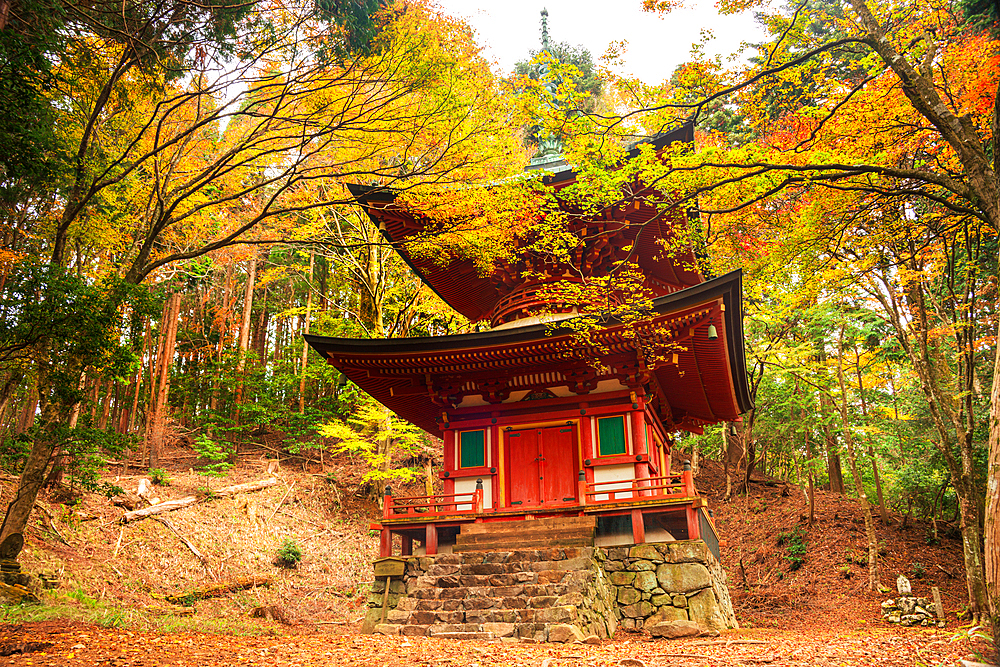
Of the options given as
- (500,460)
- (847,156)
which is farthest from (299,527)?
(847,156)

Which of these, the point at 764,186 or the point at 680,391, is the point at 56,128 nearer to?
the point at 764,186

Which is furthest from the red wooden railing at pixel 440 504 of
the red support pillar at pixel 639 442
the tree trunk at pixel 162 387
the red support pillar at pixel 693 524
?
the tree trunk at pixel 162 387

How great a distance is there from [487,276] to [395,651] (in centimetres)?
921

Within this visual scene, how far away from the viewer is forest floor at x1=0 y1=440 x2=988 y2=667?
6.96 m

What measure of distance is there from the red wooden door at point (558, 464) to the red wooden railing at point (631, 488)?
2.45 ft

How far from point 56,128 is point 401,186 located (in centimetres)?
564

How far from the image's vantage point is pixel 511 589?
9789mm

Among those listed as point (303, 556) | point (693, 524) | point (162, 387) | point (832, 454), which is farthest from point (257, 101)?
point (832, 454)

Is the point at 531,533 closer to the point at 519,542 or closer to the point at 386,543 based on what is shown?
the point at 519,542

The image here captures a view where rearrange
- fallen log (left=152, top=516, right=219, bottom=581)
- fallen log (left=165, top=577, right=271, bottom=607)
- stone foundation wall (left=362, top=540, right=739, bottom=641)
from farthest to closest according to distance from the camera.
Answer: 1. fallen log (left=152, top=516, right=219, bottom=581)
2. fallen log (left=165, top=577, right=271, bottom=607)
3. stone foundation wall (left=362, top=540, right=739, bottom=641)

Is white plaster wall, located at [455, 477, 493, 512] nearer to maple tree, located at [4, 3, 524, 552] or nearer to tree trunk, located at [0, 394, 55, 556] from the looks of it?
maple tree, located at [4, 3, 524, 552]

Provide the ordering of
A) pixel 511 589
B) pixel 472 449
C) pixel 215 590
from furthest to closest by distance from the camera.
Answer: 1. pixel 472 449
2. pixel 215 590
3. pixel 511 589

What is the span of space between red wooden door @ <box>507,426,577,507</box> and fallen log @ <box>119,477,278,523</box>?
1039 cm

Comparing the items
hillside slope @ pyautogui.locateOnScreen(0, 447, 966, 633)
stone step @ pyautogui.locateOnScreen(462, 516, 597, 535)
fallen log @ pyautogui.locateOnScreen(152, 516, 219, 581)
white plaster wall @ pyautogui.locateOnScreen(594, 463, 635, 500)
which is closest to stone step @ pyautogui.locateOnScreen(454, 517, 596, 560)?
stone step @ pyautogui.locateOnScreen(462, 516, 597, 535)
